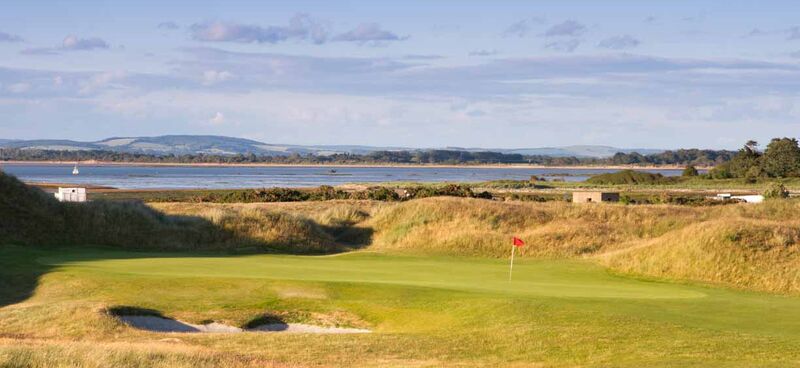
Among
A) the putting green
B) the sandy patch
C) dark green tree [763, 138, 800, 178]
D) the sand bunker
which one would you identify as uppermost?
dark green tree [763, 138, 800, 178]

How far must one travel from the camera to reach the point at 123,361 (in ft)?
43.0

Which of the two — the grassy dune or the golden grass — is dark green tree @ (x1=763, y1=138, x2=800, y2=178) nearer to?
the golden grass

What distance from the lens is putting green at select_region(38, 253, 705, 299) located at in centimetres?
2125

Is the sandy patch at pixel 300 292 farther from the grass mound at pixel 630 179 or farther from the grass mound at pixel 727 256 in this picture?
the grass mound at pixel 630 179

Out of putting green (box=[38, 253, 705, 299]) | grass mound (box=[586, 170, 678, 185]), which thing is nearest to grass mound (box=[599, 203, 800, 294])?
Result: putting green (box=[38, 253, 705, 299])

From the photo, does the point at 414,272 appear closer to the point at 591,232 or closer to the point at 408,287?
the point at 408,287

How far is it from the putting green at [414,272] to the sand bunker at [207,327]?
2.69 m

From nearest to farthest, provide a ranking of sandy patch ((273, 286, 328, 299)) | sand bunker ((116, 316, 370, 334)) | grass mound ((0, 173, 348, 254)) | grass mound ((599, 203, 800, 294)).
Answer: sand bunker ((116, 316, 370, 334))
sandy patch ((273, 286, 328, 299))
grass mound ((599, 203, 800, 294))
grass mound ((0, 173, 348, 254))

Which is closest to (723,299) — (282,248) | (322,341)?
(322,341)

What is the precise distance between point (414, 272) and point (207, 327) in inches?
304

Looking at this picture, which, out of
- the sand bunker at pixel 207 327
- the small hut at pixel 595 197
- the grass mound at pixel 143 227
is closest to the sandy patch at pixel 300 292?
the sand bunker at pixel 207 327

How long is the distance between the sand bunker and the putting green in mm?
2689

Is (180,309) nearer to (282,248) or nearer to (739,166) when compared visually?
(282,248)

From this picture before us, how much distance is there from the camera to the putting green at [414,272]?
2125 cm
